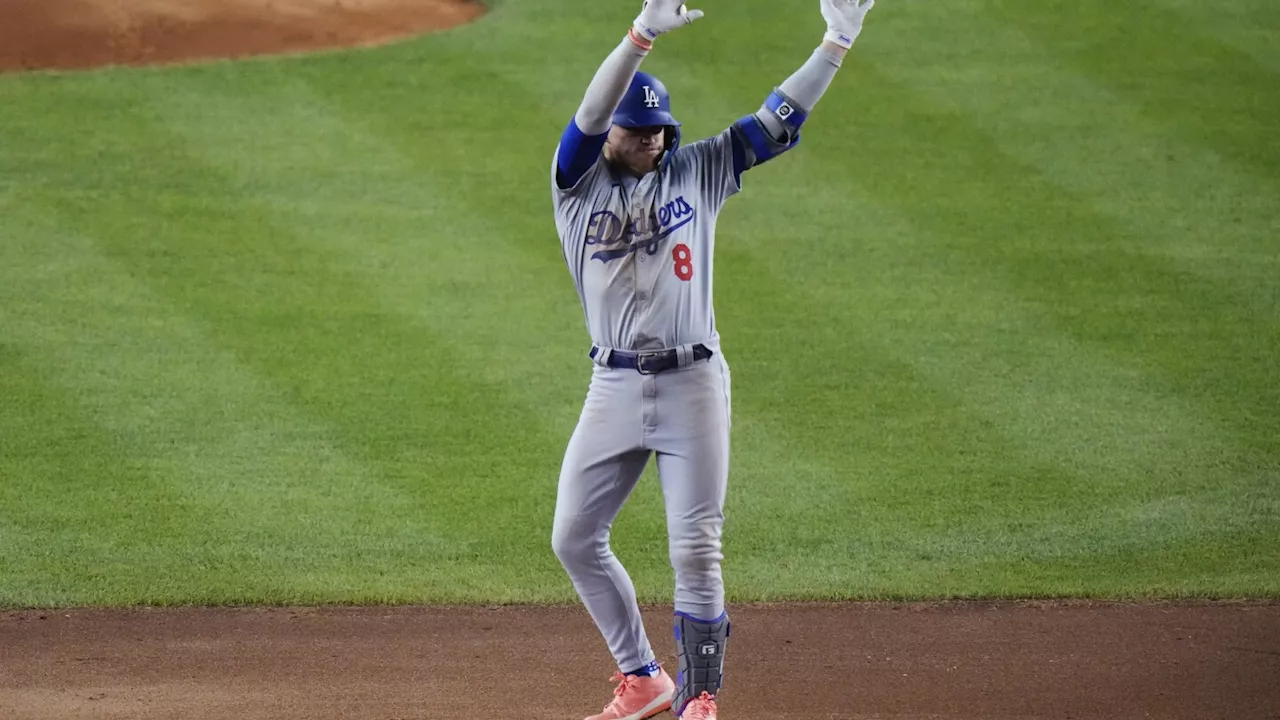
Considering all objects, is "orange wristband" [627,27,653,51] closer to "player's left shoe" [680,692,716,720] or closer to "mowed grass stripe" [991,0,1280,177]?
"player's left shoe" [680,692,716,720]

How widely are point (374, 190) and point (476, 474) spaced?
11.9 ft

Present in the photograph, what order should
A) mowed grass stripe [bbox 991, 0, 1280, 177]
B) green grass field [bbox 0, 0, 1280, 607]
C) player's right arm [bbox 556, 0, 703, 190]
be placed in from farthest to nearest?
mowed grass stripe [bbox 991, 0, 1280, 177]
green grass field [bbox 0, 0, 1280, 607]
player's right arm [bbox 556, 0, 703, 190]

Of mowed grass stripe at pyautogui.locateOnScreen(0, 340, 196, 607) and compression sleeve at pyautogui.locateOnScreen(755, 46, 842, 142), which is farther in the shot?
mowed grass stripe at pyautogui.locateOnScreen(0, 340, 196, 607)

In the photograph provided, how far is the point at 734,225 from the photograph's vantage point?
10.3 meters

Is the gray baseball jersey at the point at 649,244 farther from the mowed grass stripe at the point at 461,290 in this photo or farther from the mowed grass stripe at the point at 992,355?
the mowed grass stripe at the point at 992,355

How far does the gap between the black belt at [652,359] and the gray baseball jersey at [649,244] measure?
2cm

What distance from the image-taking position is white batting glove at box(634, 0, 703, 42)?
442cm

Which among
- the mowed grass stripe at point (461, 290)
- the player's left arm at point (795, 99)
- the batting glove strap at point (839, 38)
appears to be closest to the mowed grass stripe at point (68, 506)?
the mowed grass stripe at point (461, 290)

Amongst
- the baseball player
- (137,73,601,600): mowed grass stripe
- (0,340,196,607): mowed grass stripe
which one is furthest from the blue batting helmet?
(0,340,196,607): mowed grass stripe

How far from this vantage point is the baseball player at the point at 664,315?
4.68 metres

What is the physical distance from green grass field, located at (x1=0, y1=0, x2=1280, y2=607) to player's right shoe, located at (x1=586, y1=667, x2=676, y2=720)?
1.38 meters

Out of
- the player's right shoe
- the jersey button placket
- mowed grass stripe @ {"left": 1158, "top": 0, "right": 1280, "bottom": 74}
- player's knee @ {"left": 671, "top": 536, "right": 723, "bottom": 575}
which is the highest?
mowed grass stripe @ {"left": 1158, "top": 0, "right": 1280, "bottom": 74}

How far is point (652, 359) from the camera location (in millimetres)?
4672

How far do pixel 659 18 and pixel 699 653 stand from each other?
1758 millimetres
